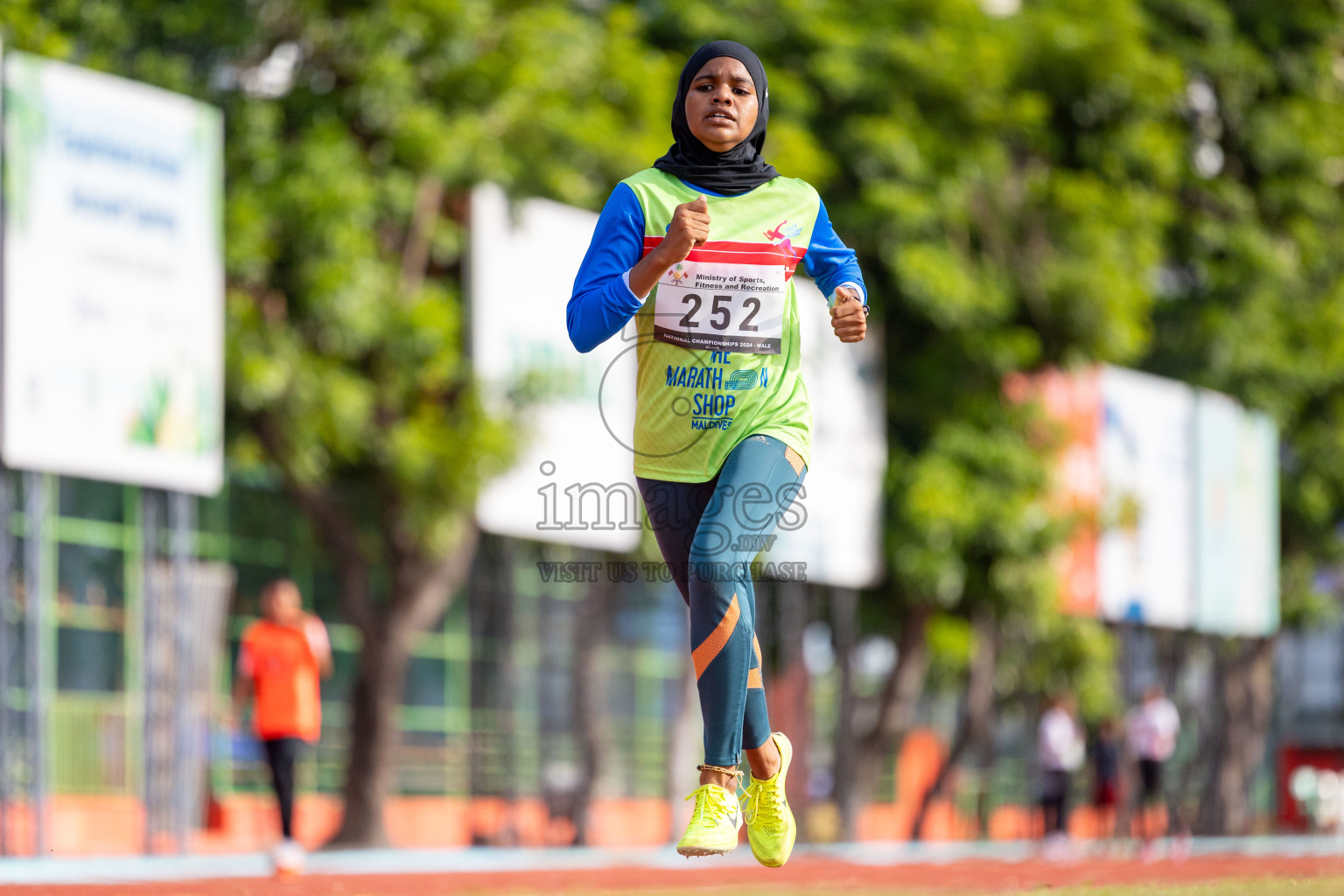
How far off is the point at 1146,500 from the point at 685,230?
23.9 m

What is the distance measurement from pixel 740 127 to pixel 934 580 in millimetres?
19017

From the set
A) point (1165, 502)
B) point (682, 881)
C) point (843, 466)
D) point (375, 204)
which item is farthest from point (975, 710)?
point (682, 881)

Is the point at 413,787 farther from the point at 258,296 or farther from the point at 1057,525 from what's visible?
the point at 258,296

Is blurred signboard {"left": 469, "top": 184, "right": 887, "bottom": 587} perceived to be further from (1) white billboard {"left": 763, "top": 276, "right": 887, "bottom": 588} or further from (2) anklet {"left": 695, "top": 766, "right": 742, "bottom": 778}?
(2) anklet {"left": 695, "top": 766, "right": 742, "bottom": 778}

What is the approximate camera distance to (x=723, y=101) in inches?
209

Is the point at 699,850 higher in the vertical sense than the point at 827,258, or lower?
lower

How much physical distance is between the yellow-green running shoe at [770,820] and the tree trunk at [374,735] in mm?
14007

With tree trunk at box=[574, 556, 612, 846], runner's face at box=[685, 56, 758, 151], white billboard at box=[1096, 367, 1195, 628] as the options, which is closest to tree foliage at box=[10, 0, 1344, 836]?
white billboard at box=[1096, 367, 1195, 628]

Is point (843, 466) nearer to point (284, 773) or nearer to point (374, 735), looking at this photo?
point (374, 735)

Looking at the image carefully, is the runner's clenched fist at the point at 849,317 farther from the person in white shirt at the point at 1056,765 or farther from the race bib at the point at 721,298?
the person in white shirt at the point at 1056,765

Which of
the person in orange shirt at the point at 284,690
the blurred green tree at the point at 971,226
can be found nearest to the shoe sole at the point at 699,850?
the person in orange shirt at the point at 284,690

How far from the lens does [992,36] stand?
2383cm

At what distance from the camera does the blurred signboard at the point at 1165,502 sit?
2586cm

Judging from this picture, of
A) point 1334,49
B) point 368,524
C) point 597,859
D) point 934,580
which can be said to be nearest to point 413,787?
point 368,524
